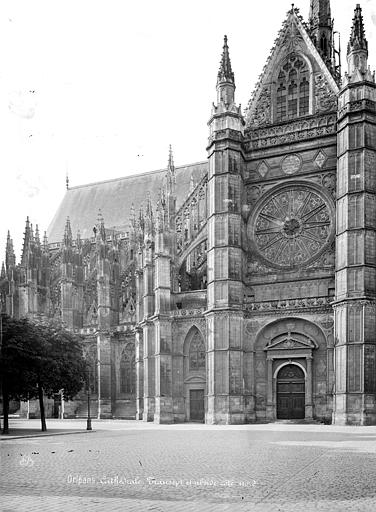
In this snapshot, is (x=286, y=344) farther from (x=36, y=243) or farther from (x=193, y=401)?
(x=36, y=243)

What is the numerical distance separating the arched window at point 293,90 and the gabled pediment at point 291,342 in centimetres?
1384

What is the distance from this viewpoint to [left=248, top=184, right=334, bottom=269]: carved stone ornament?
41469 millimetres

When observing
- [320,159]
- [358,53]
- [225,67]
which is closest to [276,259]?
[320,159]

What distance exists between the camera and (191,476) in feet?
49.5

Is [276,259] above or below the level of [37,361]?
above

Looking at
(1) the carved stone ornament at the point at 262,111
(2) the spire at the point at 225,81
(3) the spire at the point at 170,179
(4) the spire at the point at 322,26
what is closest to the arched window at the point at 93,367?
(3) the spire at the point at 170,179

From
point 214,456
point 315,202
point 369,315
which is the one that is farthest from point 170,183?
point 214,456

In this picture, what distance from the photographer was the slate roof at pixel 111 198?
6362 cm

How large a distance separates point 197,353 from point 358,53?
20.8 metres

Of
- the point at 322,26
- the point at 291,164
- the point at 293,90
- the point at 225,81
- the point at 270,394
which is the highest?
the point at 322,26

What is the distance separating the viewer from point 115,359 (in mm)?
53500

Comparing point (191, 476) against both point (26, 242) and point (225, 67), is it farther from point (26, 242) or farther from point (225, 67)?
point (26, 242)

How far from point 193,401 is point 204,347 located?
11.8 feet

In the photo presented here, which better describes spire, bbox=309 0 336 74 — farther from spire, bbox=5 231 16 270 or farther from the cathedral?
spire, bbox=5 231 16 270
